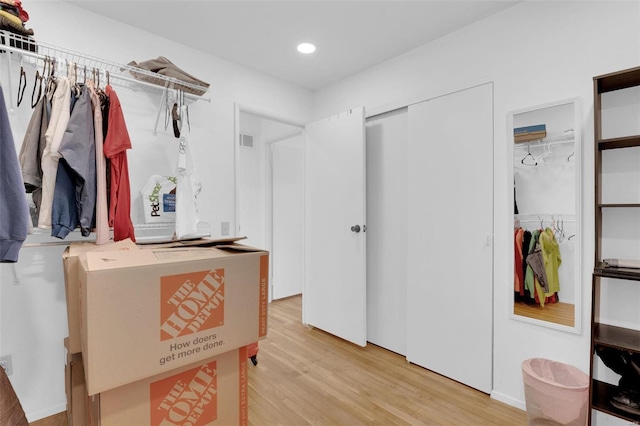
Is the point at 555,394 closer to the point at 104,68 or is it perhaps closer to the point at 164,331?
the point at 164,331

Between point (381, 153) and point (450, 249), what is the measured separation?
1071 millimetres

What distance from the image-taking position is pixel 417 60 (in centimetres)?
258

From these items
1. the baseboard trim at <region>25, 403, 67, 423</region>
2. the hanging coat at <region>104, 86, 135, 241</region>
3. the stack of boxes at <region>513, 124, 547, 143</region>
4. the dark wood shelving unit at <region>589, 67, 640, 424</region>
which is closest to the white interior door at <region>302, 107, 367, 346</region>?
the stack of boxes at <region>513, 124, 547, 143</region>

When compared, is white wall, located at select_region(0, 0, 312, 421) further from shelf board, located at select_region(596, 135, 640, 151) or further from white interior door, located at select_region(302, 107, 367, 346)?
shelf board, located at select_region(596, 135, 640, 151)

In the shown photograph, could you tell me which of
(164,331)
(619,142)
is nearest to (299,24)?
(619,142)

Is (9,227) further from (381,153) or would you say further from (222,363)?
(381,153)

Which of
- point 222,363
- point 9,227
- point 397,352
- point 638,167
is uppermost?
point 638,167

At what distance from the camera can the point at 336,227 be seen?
310cm

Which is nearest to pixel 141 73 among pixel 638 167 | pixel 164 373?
pixel 164 373

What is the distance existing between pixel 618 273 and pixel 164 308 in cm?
195

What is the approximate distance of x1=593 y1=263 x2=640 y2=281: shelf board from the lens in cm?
145

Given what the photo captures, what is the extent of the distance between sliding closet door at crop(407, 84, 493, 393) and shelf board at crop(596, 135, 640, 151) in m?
0.59

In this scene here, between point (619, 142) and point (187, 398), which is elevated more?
point (619, 142)

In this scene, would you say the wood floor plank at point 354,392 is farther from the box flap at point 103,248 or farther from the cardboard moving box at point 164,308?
the box flap at point 103,248
